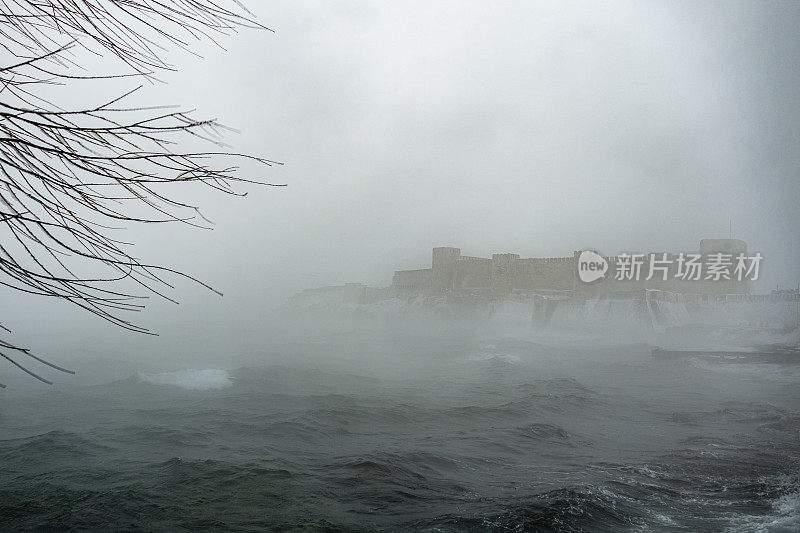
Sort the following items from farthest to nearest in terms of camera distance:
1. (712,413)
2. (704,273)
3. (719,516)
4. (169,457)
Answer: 1. (704,273)
2. (712,413)
3. (169,457)
4. (719,516)

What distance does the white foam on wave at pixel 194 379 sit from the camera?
527 inches

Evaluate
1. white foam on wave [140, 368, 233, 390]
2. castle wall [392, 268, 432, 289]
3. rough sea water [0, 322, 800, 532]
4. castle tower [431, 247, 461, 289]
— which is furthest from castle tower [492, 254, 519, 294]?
white foam on wave [140, 368, 233, 390]

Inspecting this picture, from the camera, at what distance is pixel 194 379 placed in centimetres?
1466

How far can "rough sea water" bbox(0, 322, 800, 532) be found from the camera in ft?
15.9

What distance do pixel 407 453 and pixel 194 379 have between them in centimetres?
941

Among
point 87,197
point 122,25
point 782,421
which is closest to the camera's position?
point 87,197

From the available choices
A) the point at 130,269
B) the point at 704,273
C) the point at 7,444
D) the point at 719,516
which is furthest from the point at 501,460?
the point at 704,273

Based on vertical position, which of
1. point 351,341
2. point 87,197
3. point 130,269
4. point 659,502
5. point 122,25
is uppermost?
point 122,25

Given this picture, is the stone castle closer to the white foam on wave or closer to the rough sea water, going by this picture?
the rough sea water

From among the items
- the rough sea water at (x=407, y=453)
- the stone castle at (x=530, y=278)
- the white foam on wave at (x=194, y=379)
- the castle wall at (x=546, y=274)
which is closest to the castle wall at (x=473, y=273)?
the stone castle at (x=530, y=278)

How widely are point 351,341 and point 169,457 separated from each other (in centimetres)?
2268

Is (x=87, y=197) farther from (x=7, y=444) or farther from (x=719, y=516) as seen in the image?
(x=7, y=444)

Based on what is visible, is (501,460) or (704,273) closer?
(501,460)

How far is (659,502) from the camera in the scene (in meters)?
5.20
